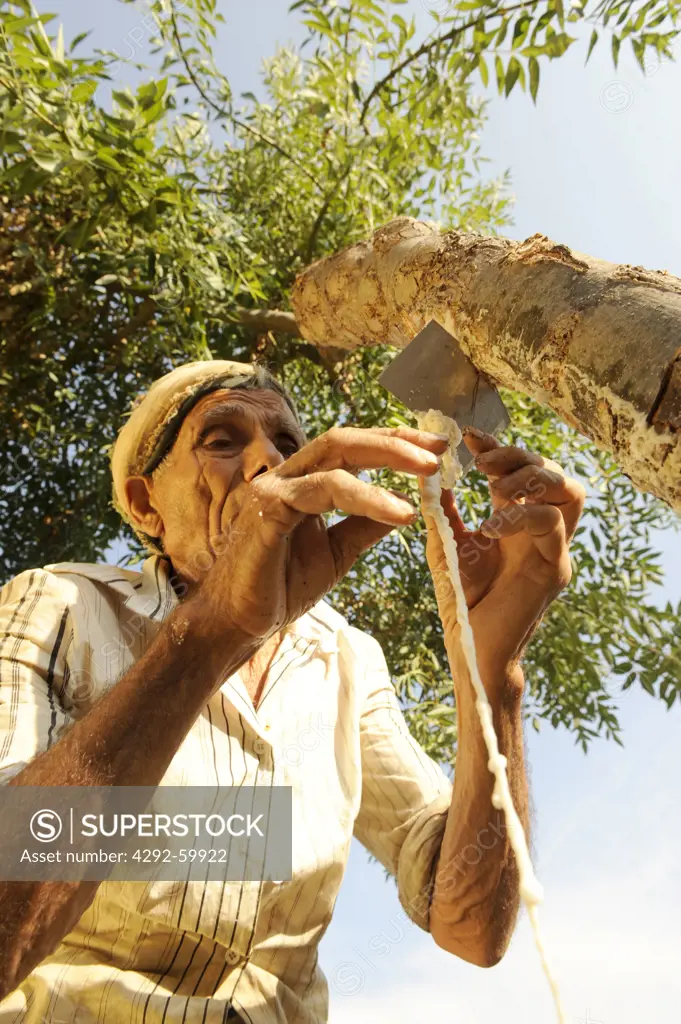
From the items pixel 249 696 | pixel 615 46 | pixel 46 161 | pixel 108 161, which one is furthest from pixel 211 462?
pixel 615 46

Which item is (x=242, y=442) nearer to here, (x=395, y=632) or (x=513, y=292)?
(x=513, y=292)

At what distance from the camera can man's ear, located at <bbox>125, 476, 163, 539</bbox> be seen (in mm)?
2332

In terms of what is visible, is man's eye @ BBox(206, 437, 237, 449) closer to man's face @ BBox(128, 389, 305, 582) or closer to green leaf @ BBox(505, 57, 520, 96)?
man's face @ BBox(128, 389, 305, 582)

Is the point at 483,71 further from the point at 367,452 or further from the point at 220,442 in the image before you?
the point at 367,452

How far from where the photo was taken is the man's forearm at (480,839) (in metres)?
1.73

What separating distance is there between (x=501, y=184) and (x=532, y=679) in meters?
3.11

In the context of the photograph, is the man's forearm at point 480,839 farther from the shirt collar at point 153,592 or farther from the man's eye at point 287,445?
the man's eye at point 287,445

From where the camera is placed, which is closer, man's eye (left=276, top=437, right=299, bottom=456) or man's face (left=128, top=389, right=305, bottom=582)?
man's face (left=128, top=389, right=305, bottom=582)

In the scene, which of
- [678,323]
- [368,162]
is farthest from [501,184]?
[678,323]

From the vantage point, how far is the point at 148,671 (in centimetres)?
134

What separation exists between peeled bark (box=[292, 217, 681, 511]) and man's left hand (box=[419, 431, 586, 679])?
17cm

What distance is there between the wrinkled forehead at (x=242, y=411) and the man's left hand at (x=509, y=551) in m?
0.65

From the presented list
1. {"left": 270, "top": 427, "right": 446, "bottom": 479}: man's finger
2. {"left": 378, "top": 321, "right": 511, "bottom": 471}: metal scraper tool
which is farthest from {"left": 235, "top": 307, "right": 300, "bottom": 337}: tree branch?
{"left": 270, "top": 427, "right": 446, "bottom": 479}: man's finger

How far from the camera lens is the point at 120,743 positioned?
1268mm
